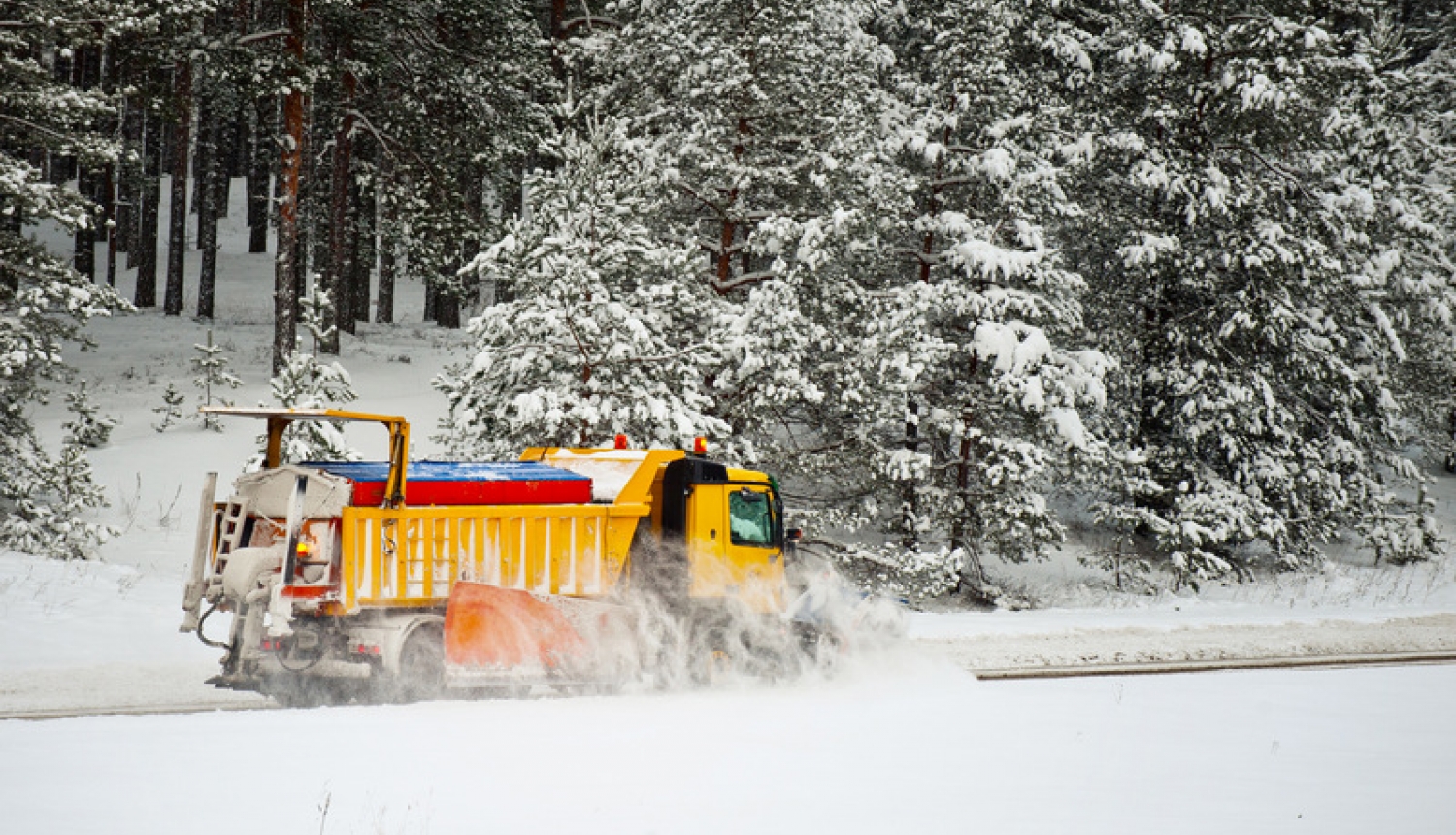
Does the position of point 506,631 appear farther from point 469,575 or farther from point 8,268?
point 8,268

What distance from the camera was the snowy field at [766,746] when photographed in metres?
6.85

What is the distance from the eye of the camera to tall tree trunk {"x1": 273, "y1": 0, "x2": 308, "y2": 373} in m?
21.5

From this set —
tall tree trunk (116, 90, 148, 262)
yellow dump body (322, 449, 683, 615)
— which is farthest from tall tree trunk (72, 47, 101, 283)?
yellow dump body (322, 449, 683, 615)

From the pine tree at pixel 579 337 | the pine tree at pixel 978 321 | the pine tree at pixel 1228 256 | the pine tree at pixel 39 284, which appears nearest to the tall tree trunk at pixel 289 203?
the pine tree at pixel 39 284

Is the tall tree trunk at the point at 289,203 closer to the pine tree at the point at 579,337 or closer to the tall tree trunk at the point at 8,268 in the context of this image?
the tall tree trunk at the point at 8,268

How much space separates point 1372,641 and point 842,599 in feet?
27.8

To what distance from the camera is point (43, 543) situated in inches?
654

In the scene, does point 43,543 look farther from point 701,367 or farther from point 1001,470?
point 1001,470

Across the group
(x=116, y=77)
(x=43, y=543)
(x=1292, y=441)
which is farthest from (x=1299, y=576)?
(x=116, y=77)

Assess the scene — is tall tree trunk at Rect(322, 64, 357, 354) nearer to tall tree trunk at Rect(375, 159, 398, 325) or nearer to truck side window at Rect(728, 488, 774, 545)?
tall tree trunk at Rect(375, 159, 398, 325)

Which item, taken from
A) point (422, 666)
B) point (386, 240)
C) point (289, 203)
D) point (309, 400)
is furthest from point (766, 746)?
point (386, 240)

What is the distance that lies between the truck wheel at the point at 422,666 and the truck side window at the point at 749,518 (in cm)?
312

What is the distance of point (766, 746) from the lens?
8883 mm

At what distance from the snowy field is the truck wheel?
12.8 inches
